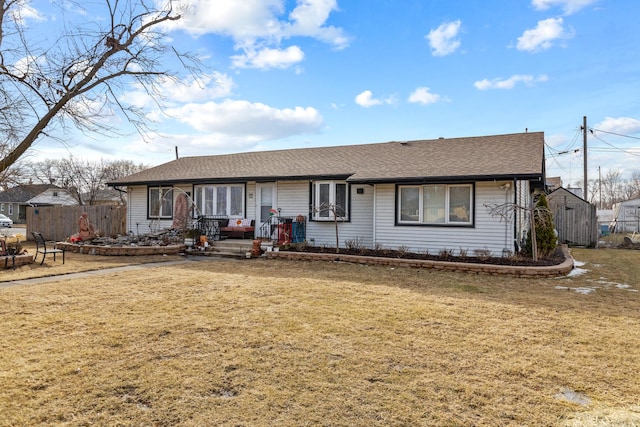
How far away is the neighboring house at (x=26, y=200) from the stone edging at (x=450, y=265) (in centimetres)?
5021

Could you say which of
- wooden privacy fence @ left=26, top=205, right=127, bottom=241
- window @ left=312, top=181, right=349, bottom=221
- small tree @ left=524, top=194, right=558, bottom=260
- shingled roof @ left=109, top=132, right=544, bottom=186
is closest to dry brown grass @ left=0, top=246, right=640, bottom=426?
small tree @ left=524, top=194, right=558, bottom=260

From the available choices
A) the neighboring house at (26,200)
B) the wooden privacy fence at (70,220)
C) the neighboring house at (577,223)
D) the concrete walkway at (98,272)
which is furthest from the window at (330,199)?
the neighboring house at (26,200)

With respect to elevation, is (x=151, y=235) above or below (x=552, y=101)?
below

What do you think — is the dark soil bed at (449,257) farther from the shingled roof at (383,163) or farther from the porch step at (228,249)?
the shingled roof at (383,163)

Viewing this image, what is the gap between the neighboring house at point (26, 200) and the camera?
168ft

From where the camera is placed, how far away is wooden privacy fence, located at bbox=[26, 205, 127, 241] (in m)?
18.1

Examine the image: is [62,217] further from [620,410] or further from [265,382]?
[620,410]

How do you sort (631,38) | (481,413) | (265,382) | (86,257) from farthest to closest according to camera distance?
(631,38), (86,257), (265,382), (481,413)

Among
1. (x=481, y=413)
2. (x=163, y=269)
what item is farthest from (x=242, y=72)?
(x=481, y=413)

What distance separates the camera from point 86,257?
1244 cm

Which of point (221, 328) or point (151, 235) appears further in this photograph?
point (151, 235)

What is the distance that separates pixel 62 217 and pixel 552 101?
74.3ft

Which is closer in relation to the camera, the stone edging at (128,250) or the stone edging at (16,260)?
the stone edging at (16,260)

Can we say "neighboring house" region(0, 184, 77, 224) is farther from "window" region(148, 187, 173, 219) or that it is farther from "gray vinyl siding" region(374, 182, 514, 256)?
"gray vinyl siding" region(374, 182, 514, 256)
